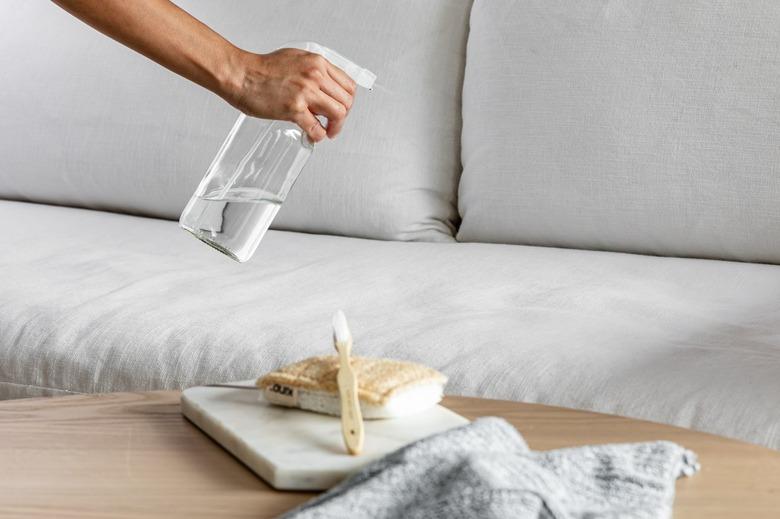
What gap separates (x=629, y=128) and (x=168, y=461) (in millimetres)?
1045

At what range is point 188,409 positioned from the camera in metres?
0.81

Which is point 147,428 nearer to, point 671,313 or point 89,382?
point 89,382

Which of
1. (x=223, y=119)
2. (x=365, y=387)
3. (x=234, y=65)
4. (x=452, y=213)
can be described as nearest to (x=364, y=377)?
(x=365, y=387)

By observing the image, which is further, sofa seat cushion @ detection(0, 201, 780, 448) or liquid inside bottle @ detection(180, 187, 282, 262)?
liquid inside bottle @ detection(180, 187, 282, 262)

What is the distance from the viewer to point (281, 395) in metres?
0.78

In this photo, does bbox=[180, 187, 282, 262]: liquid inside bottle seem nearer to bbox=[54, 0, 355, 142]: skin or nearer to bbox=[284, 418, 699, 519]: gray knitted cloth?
bbox=[54, 0, 355, 142]: skin

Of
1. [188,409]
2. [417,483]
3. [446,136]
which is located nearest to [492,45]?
[446,136]

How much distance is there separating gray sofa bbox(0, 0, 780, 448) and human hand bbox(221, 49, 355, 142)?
0.23 m

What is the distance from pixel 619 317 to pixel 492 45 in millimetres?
659

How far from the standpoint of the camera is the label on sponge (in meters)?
0.77

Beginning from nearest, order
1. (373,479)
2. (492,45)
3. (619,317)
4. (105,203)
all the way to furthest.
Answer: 1. (373,479)
2. (619,317)
3. (492,45)
4. (105,203)

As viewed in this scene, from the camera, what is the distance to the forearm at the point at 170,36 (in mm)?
1242

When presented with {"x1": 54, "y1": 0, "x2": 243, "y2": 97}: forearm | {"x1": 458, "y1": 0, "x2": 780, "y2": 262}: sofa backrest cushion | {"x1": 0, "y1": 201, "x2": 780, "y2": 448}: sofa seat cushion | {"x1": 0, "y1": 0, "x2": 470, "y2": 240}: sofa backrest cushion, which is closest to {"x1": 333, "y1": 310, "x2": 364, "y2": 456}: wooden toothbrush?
{"x1": 0, "y1": 201, "x2": 780, "y2": 448}: sofa seat cushion

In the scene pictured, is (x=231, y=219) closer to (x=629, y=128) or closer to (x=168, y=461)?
(x=168, y=461)
